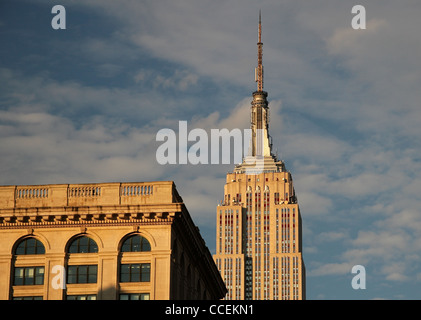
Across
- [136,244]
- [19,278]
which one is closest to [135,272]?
[136,244]

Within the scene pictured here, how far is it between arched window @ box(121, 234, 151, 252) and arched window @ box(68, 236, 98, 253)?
2.58 m

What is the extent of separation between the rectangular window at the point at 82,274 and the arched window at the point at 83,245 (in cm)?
146

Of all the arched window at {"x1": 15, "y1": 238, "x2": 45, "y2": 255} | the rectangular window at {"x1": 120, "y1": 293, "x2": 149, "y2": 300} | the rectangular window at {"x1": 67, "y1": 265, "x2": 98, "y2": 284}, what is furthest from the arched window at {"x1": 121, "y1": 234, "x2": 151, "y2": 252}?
the arched window at {"x1": 15, "y1": 238, "x2": 45, "y2": 255}

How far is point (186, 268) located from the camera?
91.6 metres

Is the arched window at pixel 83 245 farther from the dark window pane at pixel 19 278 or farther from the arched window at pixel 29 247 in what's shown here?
the dark window pane at pixel 19 278

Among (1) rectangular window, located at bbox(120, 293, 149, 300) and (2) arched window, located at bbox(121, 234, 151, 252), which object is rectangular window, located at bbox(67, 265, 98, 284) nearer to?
(1) rectangular window, located at bbox(120, 293, 149, 300)

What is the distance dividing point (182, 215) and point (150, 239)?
380 centimetres

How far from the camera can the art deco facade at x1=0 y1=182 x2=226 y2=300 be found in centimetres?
8306

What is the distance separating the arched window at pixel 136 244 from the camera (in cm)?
8381

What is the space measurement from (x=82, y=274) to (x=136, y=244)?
17.0 ft

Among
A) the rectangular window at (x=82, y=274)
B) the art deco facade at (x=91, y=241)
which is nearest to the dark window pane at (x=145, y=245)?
the art deco facade at (x=91, y=241)
